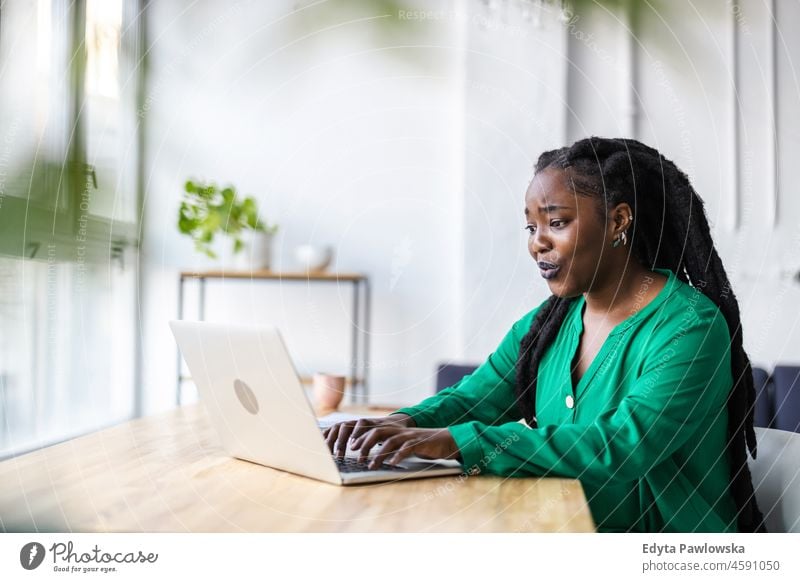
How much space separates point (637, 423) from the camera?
0.85m

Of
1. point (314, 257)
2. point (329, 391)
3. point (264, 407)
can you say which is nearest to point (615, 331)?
point (264, 407)

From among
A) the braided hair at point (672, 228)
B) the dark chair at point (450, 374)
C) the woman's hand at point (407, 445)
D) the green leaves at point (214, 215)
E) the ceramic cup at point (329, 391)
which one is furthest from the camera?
the green leaves at point (214, 215)

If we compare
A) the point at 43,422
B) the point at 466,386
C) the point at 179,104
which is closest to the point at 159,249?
the point at 179,104

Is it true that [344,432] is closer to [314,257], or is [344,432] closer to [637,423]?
[637,423]

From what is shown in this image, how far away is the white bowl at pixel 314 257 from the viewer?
2.42m

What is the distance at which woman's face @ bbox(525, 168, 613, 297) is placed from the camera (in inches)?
39.0

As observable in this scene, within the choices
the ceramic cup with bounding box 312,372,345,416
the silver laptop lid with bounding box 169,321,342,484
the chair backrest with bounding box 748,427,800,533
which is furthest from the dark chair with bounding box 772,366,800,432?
the silver laptop lid with bounding box 169,321,342,484

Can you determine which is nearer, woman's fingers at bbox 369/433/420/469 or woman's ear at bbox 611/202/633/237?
woman's fingers at bbox 369/433/420/469

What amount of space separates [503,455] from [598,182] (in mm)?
381

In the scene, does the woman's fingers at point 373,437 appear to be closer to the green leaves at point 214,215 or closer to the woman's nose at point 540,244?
the woman's nose at point 540,244

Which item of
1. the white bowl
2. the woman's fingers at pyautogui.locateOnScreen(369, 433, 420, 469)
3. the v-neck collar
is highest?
the white bowl

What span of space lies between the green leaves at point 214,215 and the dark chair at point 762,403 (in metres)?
1.35

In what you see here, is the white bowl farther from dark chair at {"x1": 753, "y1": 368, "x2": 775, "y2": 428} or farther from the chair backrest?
the chair backrest

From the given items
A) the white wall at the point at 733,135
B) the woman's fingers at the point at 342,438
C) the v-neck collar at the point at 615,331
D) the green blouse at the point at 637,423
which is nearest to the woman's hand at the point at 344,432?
the woman's fingers at the point at 342,438
